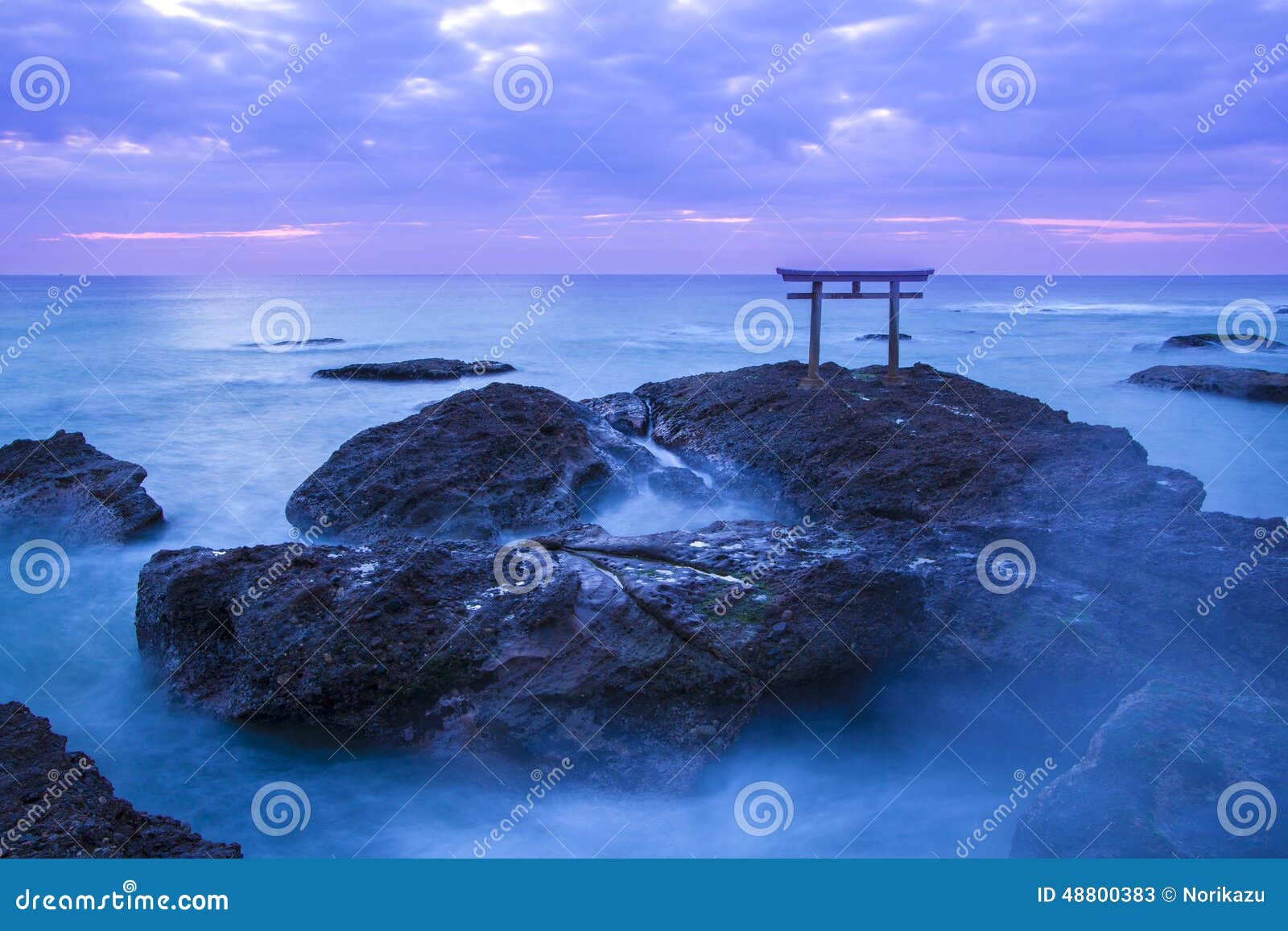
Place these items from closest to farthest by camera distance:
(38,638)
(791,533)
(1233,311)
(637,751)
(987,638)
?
(637,751) < (987,638) < (791,533) < (38,638) < (1233,311)

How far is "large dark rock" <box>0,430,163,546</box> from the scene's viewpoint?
9.82 meters

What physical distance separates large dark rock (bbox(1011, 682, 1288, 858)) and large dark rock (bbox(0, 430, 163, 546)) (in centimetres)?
1007

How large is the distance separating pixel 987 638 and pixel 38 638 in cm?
858

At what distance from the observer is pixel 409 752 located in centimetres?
588

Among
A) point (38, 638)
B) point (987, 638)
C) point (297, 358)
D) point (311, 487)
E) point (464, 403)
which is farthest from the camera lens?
point (297, 358)

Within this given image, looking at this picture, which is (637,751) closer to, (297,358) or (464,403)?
(464,403)

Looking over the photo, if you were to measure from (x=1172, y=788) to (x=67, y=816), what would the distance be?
5.80 meters

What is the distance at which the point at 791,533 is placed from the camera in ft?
23.5

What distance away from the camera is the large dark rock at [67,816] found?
164 inches

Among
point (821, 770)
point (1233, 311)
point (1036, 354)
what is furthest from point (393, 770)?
point (1233, 311)

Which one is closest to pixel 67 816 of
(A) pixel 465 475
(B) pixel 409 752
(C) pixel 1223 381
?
(B) pixel 409 752

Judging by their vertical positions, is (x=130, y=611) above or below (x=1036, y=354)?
below

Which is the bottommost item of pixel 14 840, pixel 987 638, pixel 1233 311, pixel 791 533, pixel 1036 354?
pixel 14 840

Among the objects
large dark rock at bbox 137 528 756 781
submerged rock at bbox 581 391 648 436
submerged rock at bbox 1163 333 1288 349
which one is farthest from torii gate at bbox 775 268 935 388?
submerged rock at bbox 1163 333 1288 349
